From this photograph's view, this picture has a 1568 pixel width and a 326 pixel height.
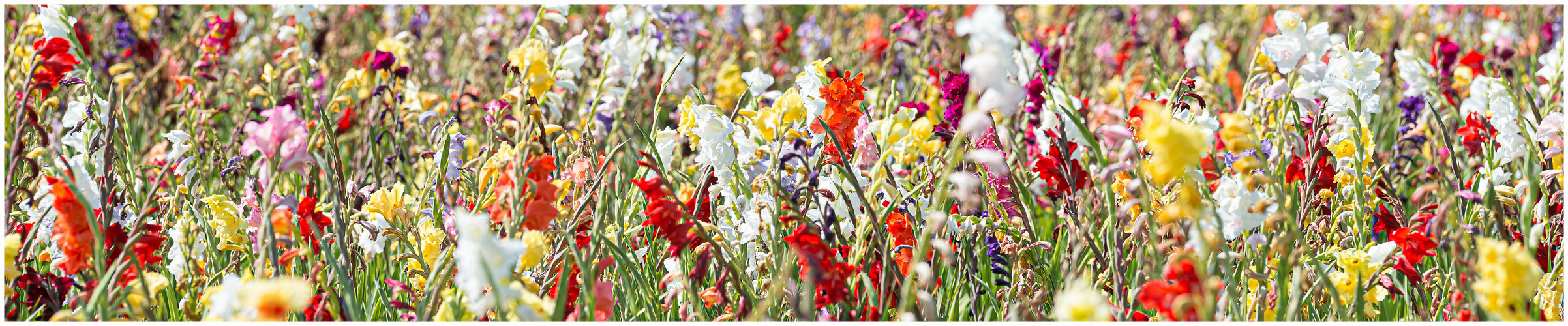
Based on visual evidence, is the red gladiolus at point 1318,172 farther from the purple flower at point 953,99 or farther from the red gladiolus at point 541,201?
the red gladiolus at point 541,201

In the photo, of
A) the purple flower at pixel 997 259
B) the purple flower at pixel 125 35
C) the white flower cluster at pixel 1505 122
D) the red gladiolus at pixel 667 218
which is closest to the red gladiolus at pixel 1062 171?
the purple flower at pixel 997 259

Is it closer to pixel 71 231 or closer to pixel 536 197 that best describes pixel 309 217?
pixel 71 231

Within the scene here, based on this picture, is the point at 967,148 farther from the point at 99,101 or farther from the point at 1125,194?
the point at 99,101

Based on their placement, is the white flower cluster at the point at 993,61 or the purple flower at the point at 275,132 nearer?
the white flower cluster at the point at 993,61

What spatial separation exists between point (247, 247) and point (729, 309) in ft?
3.11

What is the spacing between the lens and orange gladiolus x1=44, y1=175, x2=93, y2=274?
1.29 m

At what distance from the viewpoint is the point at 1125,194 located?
6.11 feet

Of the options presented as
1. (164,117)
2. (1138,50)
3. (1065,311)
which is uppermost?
(1138,50)

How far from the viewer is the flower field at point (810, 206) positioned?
125 cm

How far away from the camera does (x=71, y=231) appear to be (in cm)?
132

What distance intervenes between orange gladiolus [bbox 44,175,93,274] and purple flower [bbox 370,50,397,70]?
1458mm

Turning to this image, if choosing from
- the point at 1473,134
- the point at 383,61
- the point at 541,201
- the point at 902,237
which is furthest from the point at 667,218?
the point at 1473,134

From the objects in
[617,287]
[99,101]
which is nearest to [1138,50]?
[617,287]

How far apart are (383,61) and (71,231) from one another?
1.51 m
